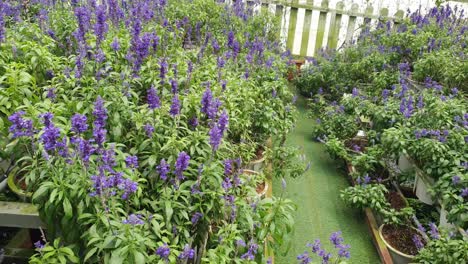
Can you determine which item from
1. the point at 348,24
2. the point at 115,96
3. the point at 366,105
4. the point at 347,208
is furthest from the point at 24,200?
the point at 348,24

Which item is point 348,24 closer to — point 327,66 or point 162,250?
point 327,66

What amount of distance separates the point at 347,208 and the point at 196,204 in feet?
8.24

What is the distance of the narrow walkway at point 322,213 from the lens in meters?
3.88

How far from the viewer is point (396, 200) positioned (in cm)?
434

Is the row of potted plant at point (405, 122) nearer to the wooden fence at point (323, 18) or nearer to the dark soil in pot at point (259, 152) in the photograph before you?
the dark soil in pot at point (259, 152)

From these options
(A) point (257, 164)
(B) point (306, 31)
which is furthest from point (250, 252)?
(B) point (306, 31)

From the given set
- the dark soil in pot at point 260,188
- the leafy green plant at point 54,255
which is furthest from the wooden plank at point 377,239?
the leafy green plant at point 54,255

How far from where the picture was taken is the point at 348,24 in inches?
337

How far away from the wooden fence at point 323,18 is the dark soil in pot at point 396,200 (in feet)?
15.4

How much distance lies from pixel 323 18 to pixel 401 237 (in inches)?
231

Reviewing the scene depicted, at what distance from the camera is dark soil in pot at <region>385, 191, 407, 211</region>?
167 inches

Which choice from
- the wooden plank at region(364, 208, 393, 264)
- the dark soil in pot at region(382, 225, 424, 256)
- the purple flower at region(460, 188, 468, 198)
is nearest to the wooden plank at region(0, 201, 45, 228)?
the wooden plank at region(364, 208, 393, 264)

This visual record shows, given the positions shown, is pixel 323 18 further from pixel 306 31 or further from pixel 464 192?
pixel 464 192

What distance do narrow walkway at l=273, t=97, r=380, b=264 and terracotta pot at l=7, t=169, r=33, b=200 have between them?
78.5 inches
